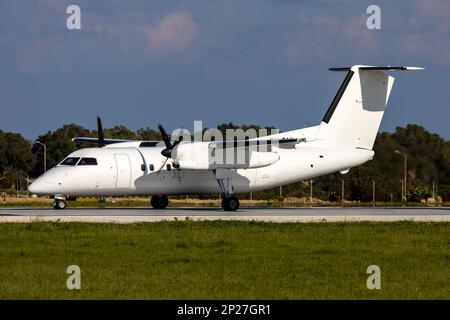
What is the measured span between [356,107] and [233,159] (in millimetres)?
7475

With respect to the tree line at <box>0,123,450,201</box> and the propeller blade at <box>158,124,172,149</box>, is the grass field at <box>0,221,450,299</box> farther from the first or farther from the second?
the tree line at <box>0,123,450,201</box>

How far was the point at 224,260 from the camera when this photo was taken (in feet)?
69.9

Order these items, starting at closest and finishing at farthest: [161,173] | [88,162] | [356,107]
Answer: [88,162]
[161,173]
[356,107]

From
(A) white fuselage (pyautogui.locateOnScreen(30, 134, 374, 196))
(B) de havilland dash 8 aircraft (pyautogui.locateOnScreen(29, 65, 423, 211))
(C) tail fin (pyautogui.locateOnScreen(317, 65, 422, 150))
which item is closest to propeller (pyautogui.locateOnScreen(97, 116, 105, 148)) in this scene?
(B) de havilland dash 8 aircraft (pyautogui.locateOnScreen(29, 65, 423, 211))

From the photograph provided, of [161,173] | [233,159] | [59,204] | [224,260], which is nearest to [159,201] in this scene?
[161,173]

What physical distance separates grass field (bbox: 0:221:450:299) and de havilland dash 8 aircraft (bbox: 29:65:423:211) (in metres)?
9.73

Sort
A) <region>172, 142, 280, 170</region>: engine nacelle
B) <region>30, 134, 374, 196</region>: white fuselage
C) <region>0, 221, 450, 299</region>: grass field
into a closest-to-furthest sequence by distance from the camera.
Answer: <region>0, 221, 450, 299</region>: grass field → <region>30, 134, 374, 196</region>: white fuselage → <region>172, 142, 280, 170</region>: engine nacelle

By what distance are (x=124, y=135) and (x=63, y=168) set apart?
227ft

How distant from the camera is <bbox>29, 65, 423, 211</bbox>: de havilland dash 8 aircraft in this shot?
3984 cm

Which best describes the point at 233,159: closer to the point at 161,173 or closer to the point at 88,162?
the point at 161,173

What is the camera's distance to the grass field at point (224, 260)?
16766 millimetres
